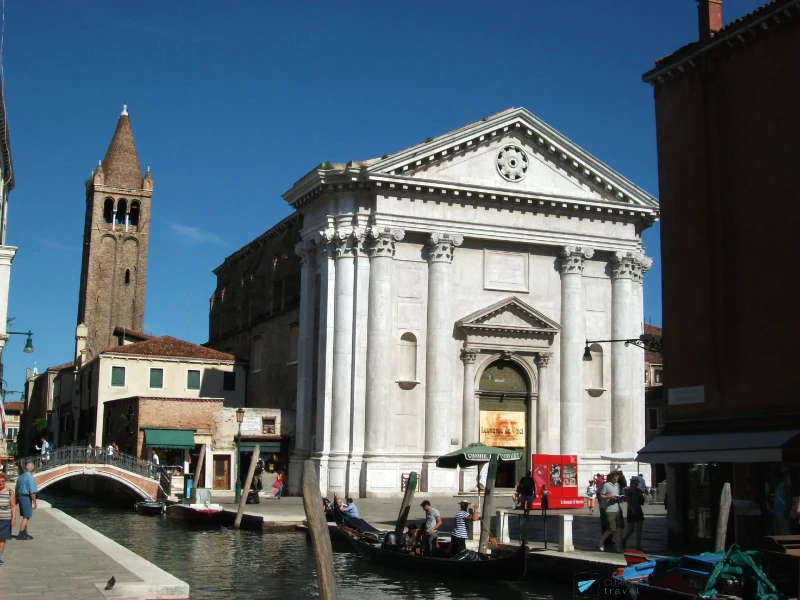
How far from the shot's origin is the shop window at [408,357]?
3519 centimetres

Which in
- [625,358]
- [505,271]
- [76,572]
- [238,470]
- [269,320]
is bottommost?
[76,572]

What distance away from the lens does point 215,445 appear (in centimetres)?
3831

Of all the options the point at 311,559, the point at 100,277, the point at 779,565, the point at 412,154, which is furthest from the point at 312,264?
the point at 100,277

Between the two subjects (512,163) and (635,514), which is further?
(512,163)

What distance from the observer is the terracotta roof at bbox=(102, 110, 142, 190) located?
78125 mm

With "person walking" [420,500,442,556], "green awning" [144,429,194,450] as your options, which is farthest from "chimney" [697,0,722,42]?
"green awning" [144,429,194,450]

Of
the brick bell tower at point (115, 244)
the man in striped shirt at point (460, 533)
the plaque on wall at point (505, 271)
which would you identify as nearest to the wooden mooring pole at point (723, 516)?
the man in striped shirt at point (460, 533)

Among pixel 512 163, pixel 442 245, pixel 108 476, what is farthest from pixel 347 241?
pixel 108 476

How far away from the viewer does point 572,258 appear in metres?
37.7

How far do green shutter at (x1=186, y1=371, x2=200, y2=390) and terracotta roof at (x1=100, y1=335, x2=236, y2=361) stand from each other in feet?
2.34

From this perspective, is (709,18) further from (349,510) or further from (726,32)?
(349,510)

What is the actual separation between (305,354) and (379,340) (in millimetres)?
3717

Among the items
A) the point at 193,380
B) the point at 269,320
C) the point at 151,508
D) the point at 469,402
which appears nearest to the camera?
the point at 151,508

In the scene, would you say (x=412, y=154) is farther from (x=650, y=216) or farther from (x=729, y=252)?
(x=729, y=252)
